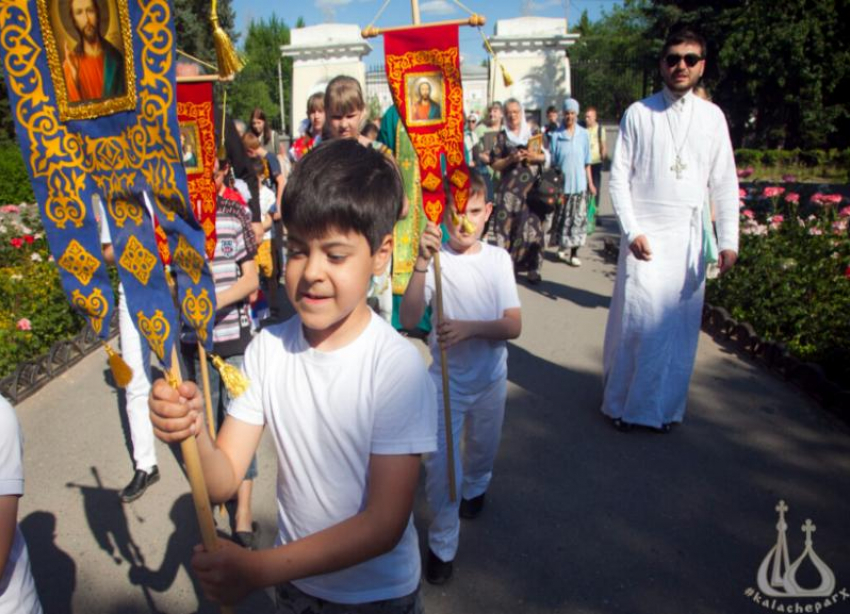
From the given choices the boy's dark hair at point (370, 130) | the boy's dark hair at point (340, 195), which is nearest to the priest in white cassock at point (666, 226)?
the boy's dark hair at point (340, 195)

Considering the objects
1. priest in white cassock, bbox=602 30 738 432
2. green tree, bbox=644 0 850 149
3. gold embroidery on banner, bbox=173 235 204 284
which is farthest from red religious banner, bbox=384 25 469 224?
green tree, bbox=644 0 850 149

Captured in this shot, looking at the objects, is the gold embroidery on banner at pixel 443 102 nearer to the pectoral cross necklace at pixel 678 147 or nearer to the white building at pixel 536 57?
the pectoral cross necklace at pixel 678 147

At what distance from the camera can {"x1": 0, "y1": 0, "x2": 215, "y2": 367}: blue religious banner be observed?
119cm

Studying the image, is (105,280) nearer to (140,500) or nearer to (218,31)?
(218,31)

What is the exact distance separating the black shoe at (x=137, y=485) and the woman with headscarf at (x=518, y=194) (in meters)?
5.26

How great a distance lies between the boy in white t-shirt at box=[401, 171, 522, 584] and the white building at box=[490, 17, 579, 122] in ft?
60.8

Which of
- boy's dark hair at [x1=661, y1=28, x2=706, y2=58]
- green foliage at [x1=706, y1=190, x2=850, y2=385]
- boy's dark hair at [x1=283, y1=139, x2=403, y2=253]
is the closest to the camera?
boy's dark hair at [x1=283, y1=139, x2=403, y2=253]

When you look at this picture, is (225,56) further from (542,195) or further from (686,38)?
(542,195)

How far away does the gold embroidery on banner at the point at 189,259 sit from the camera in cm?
134

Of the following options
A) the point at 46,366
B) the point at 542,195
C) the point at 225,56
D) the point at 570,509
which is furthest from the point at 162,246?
the point at 542,195

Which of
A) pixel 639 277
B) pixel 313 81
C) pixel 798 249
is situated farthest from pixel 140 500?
pixel 313 81

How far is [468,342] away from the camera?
2807 millimetres

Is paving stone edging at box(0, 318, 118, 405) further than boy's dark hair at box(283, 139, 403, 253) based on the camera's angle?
Yes

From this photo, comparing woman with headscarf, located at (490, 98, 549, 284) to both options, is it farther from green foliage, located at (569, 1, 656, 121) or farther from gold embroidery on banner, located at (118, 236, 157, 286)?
green foliage, located at (569, 1, 656, 121)
